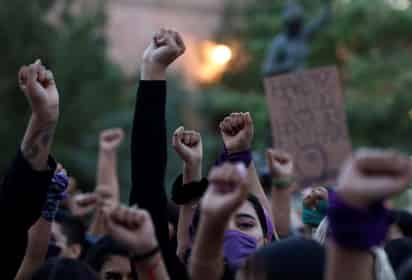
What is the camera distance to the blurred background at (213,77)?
18.7 metres

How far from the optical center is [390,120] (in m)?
21.9

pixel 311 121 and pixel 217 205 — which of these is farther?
pixel 311 121

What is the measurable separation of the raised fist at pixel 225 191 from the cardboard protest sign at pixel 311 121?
433 cm

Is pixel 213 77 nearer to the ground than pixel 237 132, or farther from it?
farther from it

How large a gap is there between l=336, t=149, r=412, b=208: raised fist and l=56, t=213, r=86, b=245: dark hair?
3.13m

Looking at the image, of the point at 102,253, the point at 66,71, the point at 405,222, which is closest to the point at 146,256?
the point at 102,253

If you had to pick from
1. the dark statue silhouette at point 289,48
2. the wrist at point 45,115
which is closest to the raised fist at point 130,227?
the wrist at point 45,115

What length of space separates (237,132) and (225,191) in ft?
3.84

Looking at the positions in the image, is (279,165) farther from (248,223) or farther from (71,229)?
(71,229)

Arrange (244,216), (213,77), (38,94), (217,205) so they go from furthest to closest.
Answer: (213,77), (244,216), (38,94), (217,205)

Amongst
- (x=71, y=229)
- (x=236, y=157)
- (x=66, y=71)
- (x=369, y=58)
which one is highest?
(x=369, y=58)

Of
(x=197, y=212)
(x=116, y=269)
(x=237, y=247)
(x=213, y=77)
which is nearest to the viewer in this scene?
(x=197, y=212)

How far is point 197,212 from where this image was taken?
3543 millimetres

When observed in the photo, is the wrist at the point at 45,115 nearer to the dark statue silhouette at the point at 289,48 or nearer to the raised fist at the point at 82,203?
the raised fist at the point at 82,203
